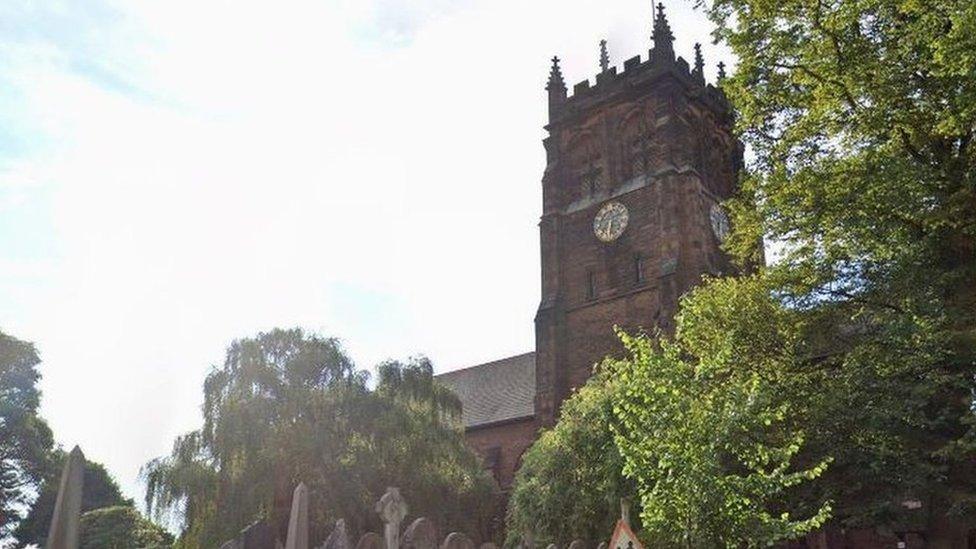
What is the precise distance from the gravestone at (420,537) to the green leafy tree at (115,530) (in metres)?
32.8

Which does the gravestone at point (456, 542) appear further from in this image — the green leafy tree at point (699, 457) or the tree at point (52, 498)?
the tree at point (52, 498)

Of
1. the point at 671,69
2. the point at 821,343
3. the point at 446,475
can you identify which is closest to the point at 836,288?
the point at 821,343

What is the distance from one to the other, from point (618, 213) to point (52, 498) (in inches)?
1162

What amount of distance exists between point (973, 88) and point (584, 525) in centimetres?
1292

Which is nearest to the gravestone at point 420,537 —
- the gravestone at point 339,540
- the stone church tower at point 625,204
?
the gravestone at point 339,540

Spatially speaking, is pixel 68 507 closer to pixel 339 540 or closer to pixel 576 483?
pixel 339 540

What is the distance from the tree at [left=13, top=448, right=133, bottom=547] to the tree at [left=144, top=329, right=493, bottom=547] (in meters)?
13.7

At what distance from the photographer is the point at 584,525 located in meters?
20.6

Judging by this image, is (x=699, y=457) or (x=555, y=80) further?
(x=555, y=80)

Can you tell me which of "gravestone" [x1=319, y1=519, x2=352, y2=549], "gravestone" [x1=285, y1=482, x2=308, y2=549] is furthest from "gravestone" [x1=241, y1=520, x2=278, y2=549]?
"gravestone" [x1=319, y1=519, x2=352, y2=549]

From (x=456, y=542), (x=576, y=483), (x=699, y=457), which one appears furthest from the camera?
(x=576, y=483)

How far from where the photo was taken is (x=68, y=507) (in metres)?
5.46

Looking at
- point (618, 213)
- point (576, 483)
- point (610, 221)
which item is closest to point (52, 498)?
point (610, 221)

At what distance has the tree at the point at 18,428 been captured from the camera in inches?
1499
